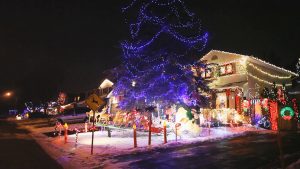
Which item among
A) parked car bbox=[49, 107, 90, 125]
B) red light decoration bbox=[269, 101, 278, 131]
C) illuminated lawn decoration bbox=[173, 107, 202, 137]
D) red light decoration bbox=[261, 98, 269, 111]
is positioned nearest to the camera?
illuminated lawn decoration bbox=[173, 107, 202, 137]

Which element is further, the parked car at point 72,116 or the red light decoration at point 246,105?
the parked car at point 72,116

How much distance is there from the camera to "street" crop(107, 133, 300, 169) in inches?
400

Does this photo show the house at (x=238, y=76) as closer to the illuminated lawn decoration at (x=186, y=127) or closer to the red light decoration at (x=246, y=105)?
the red light decoration at (x=246, y=105)

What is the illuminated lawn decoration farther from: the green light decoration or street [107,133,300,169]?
the green light decoration

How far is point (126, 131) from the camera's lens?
24000 mm

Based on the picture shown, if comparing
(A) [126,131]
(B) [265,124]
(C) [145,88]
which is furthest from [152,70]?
(B) [265,124]

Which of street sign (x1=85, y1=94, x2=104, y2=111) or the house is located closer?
street sign (x1=85, y1=94, x2=104, y2=111)

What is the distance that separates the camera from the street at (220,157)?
1017 centimetres

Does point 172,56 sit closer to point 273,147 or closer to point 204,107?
point 204,107

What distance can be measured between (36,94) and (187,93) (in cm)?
6967

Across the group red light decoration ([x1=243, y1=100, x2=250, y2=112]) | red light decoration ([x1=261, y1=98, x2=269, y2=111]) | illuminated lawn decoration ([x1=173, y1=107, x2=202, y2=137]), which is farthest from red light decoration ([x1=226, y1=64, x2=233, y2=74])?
illuminated lawn decoration ([x1=173, y1=107, x2=202, y2=137])

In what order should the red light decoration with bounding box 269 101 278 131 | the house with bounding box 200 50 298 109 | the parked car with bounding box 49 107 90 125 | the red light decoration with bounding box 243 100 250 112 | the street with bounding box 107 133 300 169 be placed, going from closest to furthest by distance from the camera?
the street with bounding box 107 133 300 169 → the red light decoration with bounding box 269 101 278 131 → the red light decoration with bounding box 243 100 250 112 → the house with bounding box 200 50 298 109 → the parked car with bounding box 49 107 90 125

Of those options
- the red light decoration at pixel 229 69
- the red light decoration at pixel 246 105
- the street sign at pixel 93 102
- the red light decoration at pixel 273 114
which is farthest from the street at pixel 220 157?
the red light decoration at pixel 229 69

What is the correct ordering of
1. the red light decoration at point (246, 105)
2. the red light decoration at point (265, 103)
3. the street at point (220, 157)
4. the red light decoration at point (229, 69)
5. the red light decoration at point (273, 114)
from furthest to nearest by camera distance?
the red light decoration at point (229, 69) < the red light decoration at point (246, 105) < the red light decoration at point (265, 103) < the red light decoration at point (273, 114) < the street at point (220, 157)
